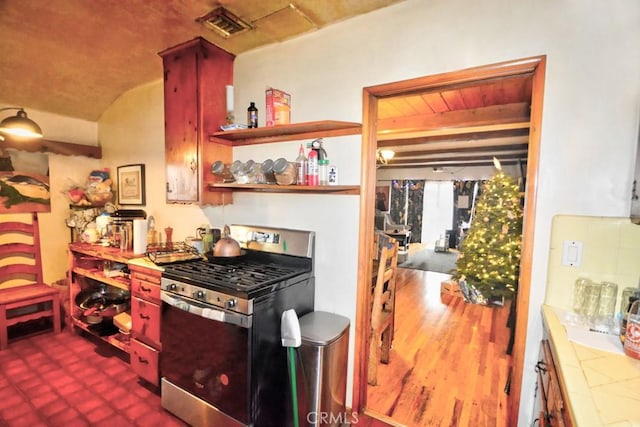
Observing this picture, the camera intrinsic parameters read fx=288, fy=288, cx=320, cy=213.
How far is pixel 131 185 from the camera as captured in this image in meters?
3.11

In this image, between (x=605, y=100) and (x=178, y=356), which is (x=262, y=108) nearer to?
(x=178, y=356)

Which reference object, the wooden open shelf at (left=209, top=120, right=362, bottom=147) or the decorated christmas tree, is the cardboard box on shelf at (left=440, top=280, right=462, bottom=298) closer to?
the decorated christmas tree

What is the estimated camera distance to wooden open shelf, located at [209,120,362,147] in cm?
169

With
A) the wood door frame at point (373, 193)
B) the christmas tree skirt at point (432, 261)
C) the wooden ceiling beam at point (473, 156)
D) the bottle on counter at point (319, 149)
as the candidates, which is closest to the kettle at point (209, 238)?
the bottle on counter at point (319, 149)

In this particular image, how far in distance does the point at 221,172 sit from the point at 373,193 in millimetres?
1102

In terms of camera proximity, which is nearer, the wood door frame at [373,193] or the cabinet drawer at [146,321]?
the wood door frame at [373,193]

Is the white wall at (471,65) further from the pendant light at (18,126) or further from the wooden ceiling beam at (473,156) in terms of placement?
the wooden ceiling beam at (473,156)

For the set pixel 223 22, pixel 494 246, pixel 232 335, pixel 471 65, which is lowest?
pixel 232 335

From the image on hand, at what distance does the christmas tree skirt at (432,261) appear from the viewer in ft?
19.5

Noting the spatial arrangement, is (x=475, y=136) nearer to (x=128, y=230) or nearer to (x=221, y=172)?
(x=221, y=172)

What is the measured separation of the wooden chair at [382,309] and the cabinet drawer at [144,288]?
4.94 feet

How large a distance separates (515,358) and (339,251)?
105 centimetres

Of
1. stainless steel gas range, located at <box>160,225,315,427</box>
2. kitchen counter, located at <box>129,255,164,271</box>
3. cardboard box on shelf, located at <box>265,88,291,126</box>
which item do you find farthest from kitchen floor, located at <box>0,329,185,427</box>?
cardboard box on shelf, located at <box>265,88,291,126</box>

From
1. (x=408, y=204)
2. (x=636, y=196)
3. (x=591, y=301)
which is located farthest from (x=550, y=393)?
(x=408, y=204)
